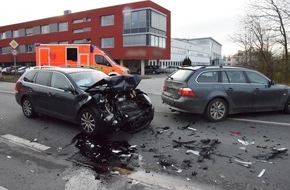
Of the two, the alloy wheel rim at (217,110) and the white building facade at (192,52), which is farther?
the white building facade at (192,52)

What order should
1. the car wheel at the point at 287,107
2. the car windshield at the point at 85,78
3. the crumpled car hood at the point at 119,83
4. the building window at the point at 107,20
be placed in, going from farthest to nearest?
the building window at the point at 107,20
the car wheel at the point at 287,107
the car windshield at the point at 85,78
the crumpled car hood at the point at 119,83

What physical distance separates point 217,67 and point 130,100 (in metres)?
2.98

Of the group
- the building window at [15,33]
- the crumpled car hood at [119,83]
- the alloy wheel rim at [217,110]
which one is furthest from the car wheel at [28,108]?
the building window at [15,33]

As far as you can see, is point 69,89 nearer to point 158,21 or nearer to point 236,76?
point 236,76

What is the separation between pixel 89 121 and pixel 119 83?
112 cm

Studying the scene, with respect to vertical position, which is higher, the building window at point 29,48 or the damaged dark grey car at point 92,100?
the building window at point 29,48

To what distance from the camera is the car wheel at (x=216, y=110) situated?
7.57m

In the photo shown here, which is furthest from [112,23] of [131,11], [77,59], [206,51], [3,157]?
[206,51]

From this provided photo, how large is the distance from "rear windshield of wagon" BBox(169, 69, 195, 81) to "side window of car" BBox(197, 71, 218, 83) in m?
0.30

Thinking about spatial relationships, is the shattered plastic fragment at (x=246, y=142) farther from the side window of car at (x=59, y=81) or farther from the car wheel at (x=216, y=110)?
the side window of car at (x=59, y=81)

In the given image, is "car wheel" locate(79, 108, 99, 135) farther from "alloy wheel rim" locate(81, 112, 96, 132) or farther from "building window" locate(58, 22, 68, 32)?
"building window" locate(58, 22, 68, 32)

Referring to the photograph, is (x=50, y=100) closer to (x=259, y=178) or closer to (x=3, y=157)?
(x=3, y=157)

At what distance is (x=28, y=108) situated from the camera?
809cm

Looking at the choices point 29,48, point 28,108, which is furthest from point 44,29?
point 28,108
